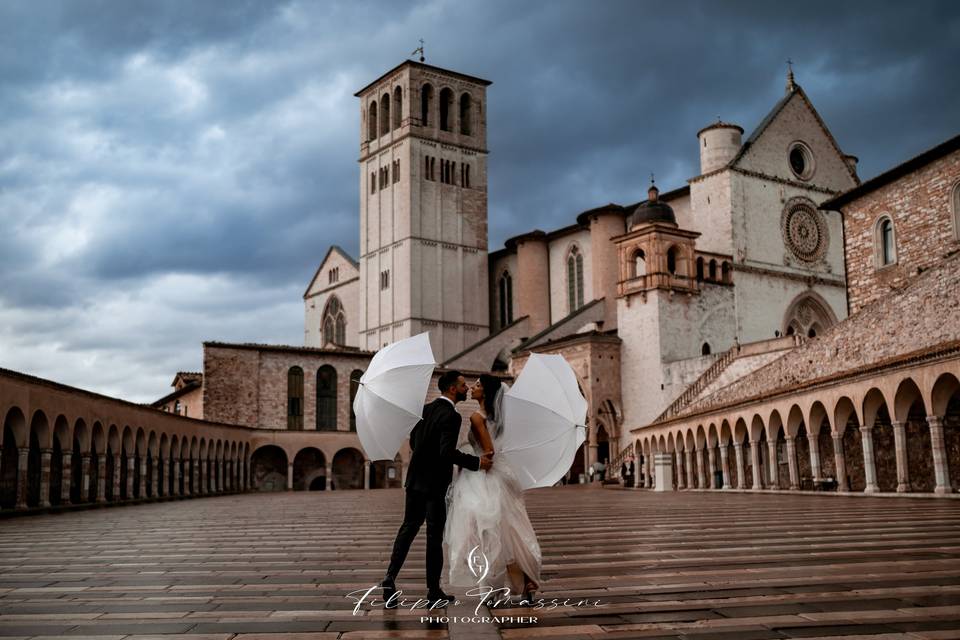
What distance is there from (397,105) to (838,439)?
51.0m

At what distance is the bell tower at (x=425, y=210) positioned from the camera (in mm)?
65750

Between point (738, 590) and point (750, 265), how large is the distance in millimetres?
47058

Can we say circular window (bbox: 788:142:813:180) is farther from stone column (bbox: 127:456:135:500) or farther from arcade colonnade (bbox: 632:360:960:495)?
stone column (bbox: 127:456:135:500)

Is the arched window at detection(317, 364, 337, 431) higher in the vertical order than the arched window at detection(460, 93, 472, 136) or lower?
lower

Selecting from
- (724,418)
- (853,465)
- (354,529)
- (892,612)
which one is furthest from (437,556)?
(724,418)

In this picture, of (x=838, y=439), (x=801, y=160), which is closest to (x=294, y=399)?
(x=801, y=160)

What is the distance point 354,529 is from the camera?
48.4 ft

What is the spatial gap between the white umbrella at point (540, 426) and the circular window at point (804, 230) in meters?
48.3

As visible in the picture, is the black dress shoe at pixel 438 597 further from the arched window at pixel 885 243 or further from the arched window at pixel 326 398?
the arched window at pixel 326 398

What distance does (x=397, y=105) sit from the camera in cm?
6900

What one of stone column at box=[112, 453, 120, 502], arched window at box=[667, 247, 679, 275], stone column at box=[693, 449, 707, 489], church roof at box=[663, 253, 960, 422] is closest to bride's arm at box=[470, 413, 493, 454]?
church roof at box=[663, 253, 960, 422]

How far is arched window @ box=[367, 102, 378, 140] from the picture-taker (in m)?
71.2

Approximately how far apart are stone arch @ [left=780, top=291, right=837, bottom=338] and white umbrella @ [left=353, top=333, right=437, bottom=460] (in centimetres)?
4839

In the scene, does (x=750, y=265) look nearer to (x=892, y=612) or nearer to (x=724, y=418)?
(x=724, y=418)
